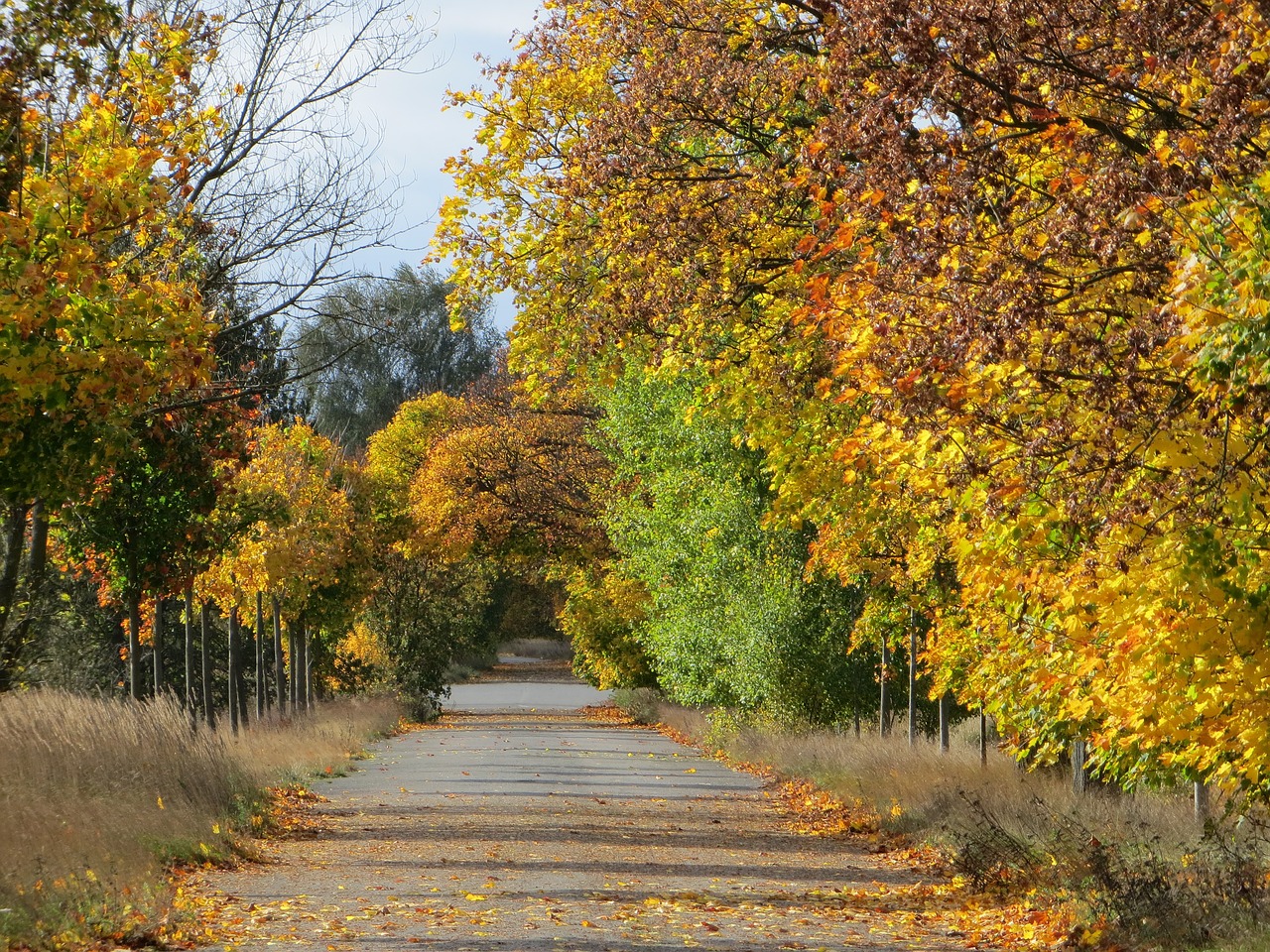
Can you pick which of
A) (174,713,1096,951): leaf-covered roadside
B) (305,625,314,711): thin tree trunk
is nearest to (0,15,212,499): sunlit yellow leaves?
(174,713,1096,951): leaf-covered roadside

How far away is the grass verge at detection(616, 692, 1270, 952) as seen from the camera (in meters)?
9.13

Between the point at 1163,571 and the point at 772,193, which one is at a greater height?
the point at 772,193

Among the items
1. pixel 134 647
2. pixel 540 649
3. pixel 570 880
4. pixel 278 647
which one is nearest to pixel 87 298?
pixel 570 880

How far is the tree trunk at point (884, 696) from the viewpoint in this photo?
20.5 metres

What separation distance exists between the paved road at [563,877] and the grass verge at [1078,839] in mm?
789

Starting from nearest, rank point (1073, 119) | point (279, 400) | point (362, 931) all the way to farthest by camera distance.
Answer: point (1073, 119)
point (362, 931)
point (279, 400)

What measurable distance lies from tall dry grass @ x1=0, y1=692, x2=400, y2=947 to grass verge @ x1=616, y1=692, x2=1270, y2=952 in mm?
6153

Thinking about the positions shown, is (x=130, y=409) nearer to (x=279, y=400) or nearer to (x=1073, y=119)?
(x=1073, y=119)

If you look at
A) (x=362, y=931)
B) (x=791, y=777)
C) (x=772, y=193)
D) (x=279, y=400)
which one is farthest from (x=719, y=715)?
(x=362, y=931)

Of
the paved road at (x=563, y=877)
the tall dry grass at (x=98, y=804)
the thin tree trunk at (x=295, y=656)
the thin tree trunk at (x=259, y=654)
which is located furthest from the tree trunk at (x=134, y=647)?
the thin tree trunk at (x=295, y=656)

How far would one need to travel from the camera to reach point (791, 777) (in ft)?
72.3

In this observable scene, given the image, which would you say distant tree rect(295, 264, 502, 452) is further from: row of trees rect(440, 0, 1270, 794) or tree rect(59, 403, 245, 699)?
row of trees rect(440, 0, 1270, 794)

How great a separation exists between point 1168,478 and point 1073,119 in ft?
7.09

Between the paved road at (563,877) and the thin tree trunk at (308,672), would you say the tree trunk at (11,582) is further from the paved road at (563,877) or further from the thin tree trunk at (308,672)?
the thin tree trunk at (308,672)
